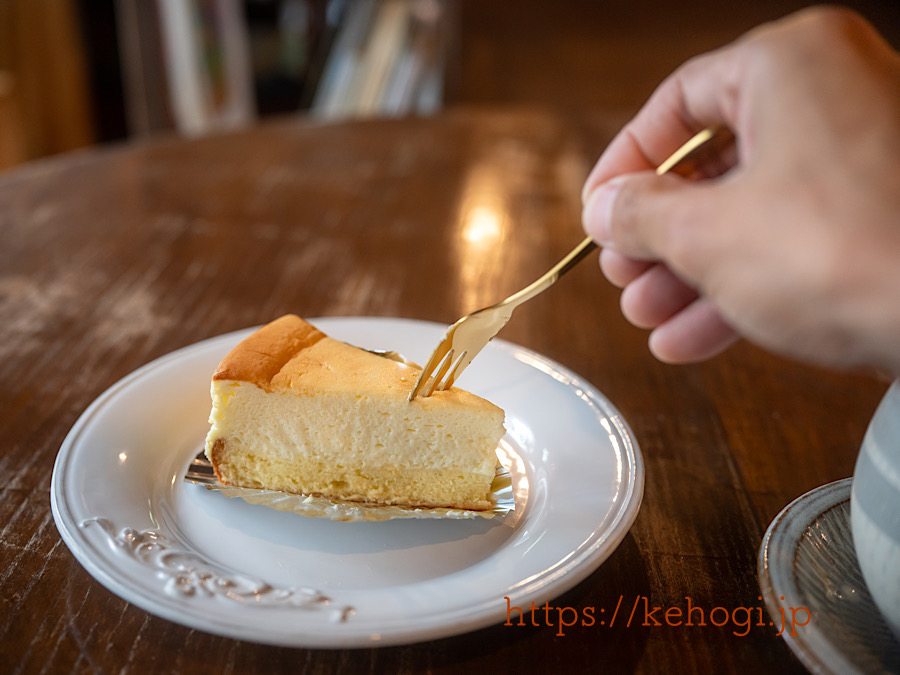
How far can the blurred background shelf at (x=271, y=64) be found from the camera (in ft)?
10.5

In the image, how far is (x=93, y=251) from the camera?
144 centimetres

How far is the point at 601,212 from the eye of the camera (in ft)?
2.27

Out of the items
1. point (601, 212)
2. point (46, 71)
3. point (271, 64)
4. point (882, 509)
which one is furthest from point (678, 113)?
point (271, 64)

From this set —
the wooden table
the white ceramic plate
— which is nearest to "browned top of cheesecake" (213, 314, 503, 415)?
the white ceramic plate

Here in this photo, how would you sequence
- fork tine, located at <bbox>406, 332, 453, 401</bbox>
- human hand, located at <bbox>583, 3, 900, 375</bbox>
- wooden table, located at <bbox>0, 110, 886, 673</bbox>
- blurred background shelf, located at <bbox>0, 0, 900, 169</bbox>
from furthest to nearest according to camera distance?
blurred background shelf, located at <bbox>0, 0, 900, 169</bbox>, fork tine, located at <bbox>406, 332, 453, 401</bbox>, wooden table, located at <bbox>0, 110, 886, 673</bbox>, human hand, located at <bbox>583, 3, 900, 375</bbox>

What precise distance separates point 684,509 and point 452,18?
4.48 metres

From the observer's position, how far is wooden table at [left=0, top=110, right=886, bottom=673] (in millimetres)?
634

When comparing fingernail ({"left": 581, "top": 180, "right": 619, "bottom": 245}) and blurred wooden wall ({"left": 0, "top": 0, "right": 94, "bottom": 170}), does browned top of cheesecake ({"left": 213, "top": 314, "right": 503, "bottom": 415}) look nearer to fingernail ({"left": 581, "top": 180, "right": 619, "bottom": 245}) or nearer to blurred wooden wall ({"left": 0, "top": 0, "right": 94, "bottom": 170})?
fingernail ({"left": 581, "top": 180, "right": 619, "bottom": 245})

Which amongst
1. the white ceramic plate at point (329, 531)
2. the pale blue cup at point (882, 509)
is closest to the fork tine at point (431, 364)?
the white ceramic plate at point (329, 531)

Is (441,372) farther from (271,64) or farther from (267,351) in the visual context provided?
(271,64)

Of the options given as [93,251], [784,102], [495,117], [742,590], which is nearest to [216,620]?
[742,590]

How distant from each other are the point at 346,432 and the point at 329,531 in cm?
14

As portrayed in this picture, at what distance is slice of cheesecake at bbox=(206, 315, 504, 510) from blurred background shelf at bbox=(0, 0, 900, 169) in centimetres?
164

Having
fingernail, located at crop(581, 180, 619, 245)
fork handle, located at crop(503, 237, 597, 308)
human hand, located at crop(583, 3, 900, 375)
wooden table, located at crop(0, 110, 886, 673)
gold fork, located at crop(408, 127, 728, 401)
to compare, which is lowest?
wooden table, located at crop(0, 110, 886, 673)
